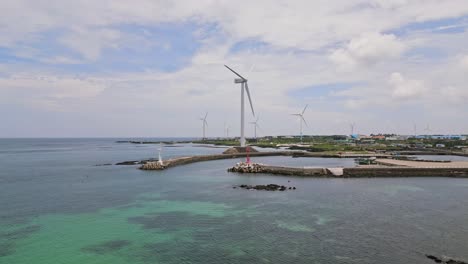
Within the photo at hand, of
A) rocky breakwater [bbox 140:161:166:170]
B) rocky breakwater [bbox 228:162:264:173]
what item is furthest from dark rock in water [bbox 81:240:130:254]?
rocky breakwater [bbox 140:161:166:170]

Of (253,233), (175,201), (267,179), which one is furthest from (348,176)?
(253,233)

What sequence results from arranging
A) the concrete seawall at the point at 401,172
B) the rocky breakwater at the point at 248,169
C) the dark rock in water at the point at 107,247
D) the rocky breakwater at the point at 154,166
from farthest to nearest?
the rocky breakwater at the point at 154,166
the rocky breakwater at the point at 248,169
the concrete seawall at the point at 401,172
the dark rock in water at the point at 107,247

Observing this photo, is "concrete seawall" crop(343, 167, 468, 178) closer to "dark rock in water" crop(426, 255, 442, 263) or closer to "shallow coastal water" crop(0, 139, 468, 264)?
"shallow coastal water" crop(0, 139, 468, 264)

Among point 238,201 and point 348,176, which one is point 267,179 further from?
point 238,201

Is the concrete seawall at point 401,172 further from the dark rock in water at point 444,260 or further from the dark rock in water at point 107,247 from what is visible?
the dark rock in water at point 107,247

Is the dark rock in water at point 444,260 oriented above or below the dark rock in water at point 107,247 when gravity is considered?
above

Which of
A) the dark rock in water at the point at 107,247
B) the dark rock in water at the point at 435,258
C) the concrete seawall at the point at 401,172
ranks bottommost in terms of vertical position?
the dark rock in water at the point at 107,247

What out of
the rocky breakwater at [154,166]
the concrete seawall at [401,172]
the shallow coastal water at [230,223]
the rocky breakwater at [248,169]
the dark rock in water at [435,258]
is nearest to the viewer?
the dark rock in water at [435,258]

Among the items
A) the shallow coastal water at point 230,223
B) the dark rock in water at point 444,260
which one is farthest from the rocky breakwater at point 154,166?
the dark rock in water at point 444,260

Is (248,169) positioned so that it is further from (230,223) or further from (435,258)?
(435,258)

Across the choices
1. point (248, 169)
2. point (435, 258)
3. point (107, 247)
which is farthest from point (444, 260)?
point (248, 169)
